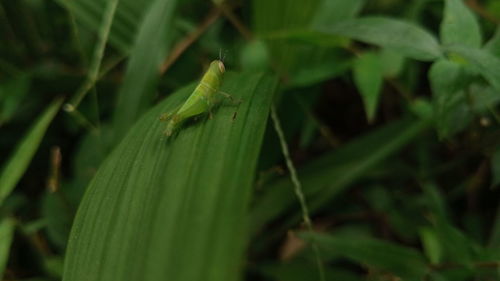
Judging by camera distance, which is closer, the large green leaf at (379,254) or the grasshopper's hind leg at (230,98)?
the grasshopper's hind leg at (230,98)

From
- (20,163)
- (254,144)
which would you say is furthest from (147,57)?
(254,144)

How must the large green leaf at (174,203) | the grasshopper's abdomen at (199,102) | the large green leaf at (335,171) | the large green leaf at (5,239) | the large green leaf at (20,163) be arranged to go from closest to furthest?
the large green leaf at (174,203) < the grasshopper's abdomen at (199,102) < the large green leaf at (5,239) < the large green leaf at (20,163) < the large green leaf at (335,171)

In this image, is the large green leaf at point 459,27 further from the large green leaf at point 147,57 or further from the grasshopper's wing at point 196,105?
the large green leaf at point 147,57

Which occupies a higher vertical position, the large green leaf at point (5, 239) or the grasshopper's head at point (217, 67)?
the grasshopper's head at point (217, 67)

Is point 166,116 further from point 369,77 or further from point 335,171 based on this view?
point 335,171

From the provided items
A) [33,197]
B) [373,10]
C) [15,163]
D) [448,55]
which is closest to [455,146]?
[448,55]

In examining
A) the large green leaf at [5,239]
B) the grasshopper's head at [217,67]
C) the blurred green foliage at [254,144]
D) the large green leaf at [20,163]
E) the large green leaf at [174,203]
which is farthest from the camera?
the large green leaf at [20,163]

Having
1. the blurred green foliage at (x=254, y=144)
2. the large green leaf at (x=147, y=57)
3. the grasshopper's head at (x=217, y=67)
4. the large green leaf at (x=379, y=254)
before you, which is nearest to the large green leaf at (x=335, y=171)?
the blurred green foliage at (x=254, y=144)
